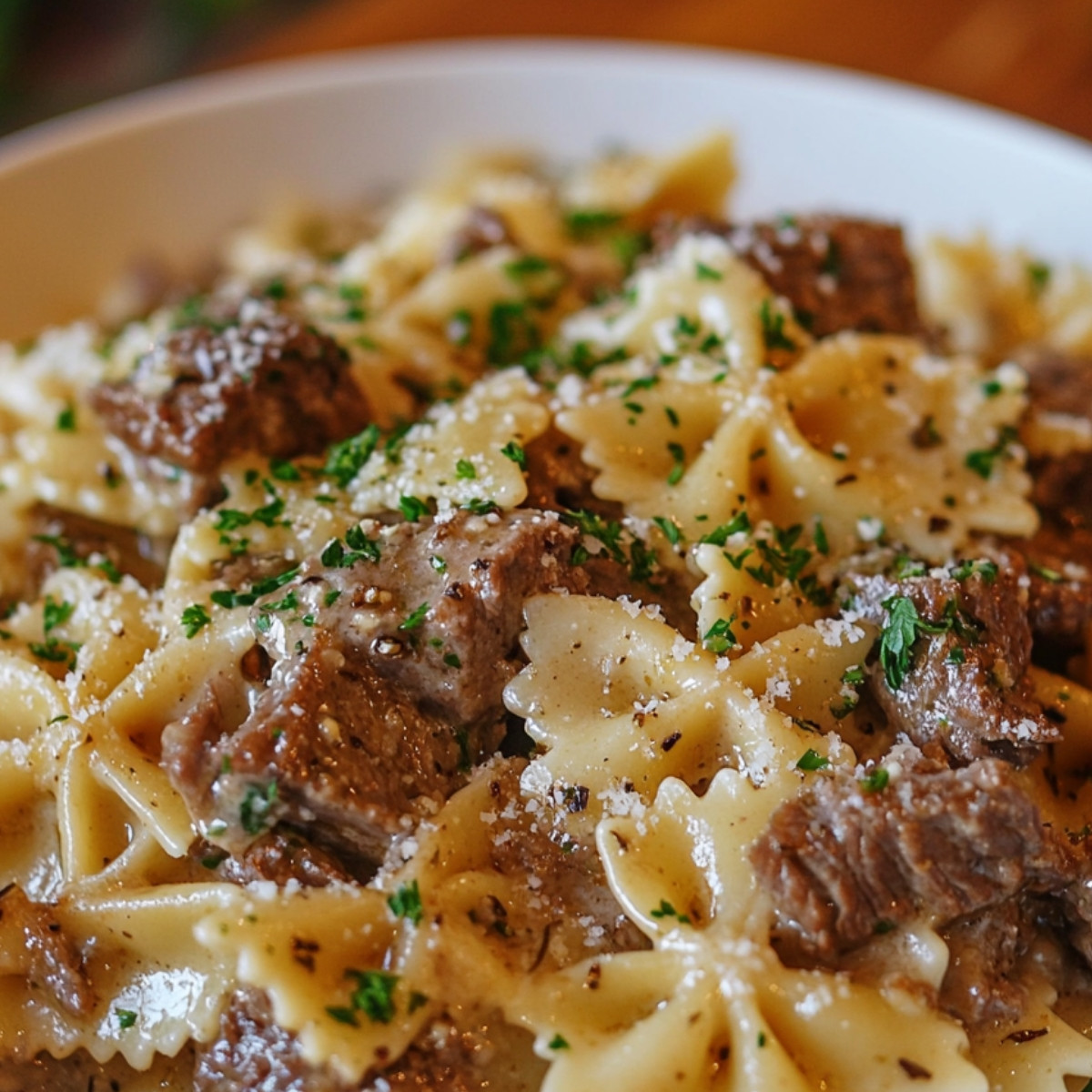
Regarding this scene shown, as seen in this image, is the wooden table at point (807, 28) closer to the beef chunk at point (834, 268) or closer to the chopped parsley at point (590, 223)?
the chopped parsley at point (590, 223)

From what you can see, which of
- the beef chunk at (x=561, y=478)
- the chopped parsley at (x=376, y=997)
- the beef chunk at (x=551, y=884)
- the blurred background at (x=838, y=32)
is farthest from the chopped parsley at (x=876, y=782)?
the blurred background at (x=838, y=32)

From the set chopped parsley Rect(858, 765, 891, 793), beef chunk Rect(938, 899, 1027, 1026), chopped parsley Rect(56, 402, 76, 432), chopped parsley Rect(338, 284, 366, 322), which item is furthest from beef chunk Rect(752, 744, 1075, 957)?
chopped parsley Rect(56, 402, 76, 432)

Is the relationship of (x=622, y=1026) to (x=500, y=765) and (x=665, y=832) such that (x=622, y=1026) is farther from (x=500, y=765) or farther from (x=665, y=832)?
(x=500, y=765)

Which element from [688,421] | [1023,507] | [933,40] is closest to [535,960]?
[688,421]

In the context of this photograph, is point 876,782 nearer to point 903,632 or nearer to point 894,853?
point 894,853

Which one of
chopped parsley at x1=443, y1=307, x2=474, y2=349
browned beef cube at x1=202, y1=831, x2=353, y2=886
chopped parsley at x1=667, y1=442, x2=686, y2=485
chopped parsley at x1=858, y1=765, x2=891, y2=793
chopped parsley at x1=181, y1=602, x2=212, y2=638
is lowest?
browned beef cube at x1=202, y1=831, x2=353, y2=886

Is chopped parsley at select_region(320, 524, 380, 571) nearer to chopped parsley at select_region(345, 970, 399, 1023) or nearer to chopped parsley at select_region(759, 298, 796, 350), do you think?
chopped parsley at select_region(345, 970, 399, 1023)
